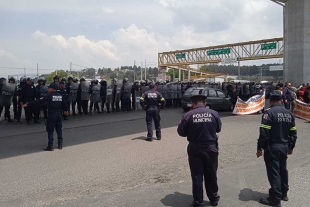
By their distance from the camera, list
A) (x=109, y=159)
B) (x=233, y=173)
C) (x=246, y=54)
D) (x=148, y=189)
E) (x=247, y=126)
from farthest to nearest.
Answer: (x=246, y=54)
(x=247, y=126)
(x=109, y=159)
(x=233, y=173)
(x=148, y=189)

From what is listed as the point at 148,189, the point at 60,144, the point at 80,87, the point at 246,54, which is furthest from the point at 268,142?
the point at 246,54

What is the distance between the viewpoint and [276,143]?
527cm

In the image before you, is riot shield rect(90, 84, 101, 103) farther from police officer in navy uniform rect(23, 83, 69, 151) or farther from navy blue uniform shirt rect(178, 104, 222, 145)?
navy blue uniform shirt rect(178, 104, 222, 145)

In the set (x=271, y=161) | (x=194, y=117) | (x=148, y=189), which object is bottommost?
(x=148, y=189)

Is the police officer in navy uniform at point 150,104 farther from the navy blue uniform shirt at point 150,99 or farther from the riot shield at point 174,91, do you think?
the riot shield at point 174,91

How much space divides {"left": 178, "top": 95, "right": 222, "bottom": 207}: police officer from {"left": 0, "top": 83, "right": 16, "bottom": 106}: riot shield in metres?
10.4

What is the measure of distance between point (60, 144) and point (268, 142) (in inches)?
230

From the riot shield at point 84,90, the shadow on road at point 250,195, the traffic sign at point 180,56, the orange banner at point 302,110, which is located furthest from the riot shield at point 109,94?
the traffic sign at point 180,56

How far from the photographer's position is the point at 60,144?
9.02 metres

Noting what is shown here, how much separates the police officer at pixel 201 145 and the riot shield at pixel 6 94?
10423 millimetres

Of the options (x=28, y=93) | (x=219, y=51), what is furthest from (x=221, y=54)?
(x=28, y=93)

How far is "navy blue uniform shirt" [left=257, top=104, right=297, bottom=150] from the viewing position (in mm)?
5250

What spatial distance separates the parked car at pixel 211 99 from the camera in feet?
58.9

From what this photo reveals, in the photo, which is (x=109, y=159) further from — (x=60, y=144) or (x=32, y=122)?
(x=32, y=122)
